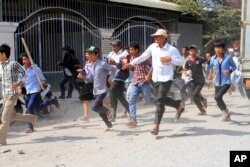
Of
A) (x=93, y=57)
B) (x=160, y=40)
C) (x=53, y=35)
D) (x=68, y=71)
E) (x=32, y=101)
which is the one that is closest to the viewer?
(x=160, y=40)

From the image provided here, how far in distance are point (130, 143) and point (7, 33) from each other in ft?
20.9

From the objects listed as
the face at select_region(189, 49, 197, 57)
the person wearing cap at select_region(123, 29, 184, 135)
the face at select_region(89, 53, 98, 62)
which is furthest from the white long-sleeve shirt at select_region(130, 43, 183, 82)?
the face at select_region(189, 49, 197, 57)

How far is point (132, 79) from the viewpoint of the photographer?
8773 mm

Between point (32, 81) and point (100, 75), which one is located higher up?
point (100, 75)

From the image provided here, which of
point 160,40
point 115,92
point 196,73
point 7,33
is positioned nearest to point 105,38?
point 7,33

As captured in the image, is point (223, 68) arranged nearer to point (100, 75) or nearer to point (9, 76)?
point (100, 75)

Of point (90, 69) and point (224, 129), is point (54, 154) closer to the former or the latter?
point (90, 69)

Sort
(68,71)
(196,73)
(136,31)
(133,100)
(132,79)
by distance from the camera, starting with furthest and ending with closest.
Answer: (136,31) < (68,71) < (196,73) < (132,79) < (133,100)

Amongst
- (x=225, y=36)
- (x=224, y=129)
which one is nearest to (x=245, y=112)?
(x=224, y=129)

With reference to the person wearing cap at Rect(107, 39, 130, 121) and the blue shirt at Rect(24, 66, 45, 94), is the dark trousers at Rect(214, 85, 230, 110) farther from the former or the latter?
the blue shirt at Rect(24, 66, 45, 94)

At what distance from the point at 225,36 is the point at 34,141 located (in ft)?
47.2

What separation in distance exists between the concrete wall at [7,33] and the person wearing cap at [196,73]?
4.76 m

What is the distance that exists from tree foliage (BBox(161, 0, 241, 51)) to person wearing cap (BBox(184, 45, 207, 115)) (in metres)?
9.85

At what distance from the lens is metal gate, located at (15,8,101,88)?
13258mm
